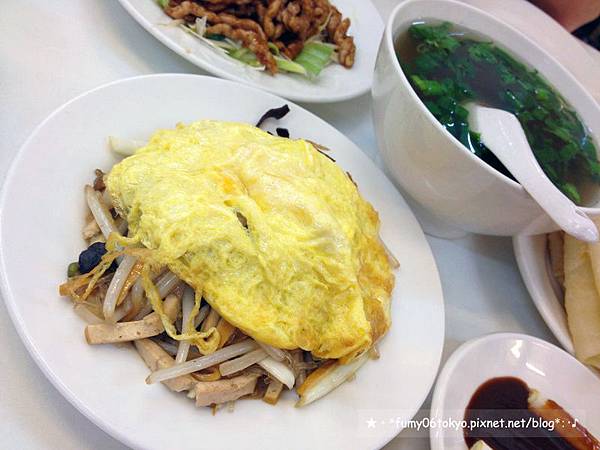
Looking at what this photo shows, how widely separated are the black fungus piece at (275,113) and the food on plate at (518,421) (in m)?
1.14

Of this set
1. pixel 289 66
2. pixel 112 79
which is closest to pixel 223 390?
pixel 112 79

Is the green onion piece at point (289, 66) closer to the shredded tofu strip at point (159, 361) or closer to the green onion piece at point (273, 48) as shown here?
the green onion piece at point (273, 48)

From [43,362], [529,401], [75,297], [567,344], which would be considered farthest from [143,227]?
[567,344]

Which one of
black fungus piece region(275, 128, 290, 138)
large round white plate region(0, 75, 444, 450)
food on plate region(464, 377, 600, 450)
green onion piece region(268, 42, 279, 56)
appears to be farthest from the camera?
green onion piece region(268, 42, 279, 56)

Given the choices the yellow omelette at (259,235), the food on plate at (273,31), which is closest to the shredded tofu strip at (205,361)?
the yellow omelette at (259,235)

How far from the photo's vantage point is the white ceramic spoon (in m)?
1.48

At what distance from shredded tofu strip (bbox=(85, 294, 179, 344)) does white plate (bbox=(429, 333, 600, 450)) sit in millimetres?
820

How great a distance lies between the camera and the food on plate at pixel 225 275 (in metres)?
1.37

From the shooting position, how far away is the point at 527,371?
1780 mm

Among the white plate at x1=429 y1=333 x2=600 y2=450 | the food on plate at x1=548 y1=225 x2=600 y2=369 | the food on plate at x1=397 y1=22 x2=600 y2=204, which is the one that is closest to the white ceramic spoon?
the food on plate at x1=397 y1=22 x2=600 y2=204

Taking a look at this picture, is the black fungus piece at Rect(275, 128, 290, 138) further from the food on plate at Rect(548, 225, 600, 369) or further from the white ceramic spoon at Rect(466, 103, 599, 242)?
the food on plate at Rect(548, 225, 600, 369)

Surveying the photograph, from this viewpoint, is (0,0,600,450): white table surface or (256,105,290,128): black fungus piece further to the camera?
(256,105,290,128): black fungus piece

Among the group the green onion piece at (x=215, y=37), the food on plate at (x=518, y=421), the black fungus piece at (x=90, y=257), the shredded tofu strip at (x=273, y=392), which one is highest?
the green onion piece at (x=215, y=37)

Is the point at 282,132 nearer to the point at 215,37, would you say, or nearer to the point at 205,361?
the point at 215,37
